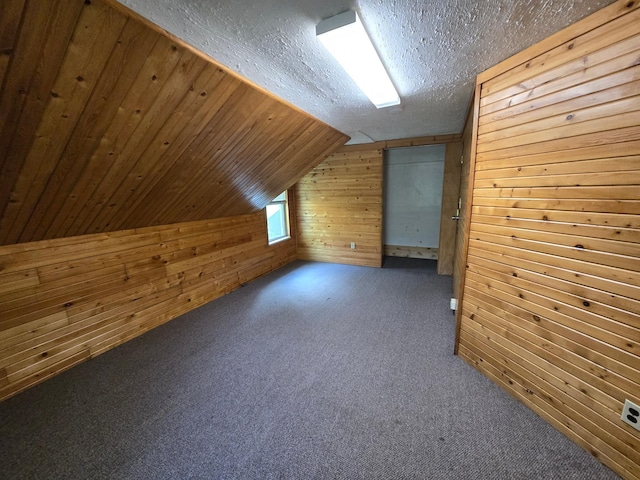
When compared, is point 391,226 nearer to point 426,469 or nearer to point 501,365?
point 501,365

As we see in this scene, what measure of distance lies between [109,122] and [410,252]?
15.6 ft

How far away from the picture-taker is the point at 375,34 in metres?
1.23

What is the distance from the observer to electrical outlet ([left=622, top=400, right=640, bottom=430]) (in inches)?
41.9

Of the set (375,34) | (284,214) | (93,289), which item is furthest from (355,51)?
(284,214)

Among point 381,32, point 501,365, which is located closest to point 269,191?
point 381,32

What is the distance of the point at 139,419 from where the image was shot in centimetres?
149

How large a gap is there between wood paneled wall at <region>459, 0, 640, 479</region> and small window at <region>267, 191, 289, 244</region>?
10.9 ft

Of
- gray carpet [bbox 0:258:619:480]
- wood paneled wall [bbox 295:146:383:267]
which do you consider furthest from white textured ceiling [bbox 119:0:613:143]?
wood paneled wall [bbox 295:146:383:267]

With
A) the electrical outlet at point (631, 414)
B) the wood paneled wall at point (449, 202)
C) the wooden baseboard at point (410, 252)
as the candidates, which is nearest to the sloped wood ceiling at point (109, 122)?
the wood paneled wall at point (449, 202)

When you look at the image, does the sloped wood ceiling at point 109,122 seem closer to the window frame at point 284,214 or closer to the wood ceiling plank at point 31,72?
the wood ceiling plank at point 31,72

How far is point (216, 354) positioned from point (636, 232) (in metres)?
2.64

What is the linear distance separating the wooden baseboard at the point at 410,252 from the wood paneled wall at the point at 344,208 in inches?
34.9

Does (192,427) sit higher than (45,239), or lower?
lower

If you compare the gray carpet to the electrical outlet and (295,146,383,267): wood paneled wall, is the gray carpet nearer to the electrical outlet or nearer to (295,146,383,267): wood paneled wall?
the electrical outlet
